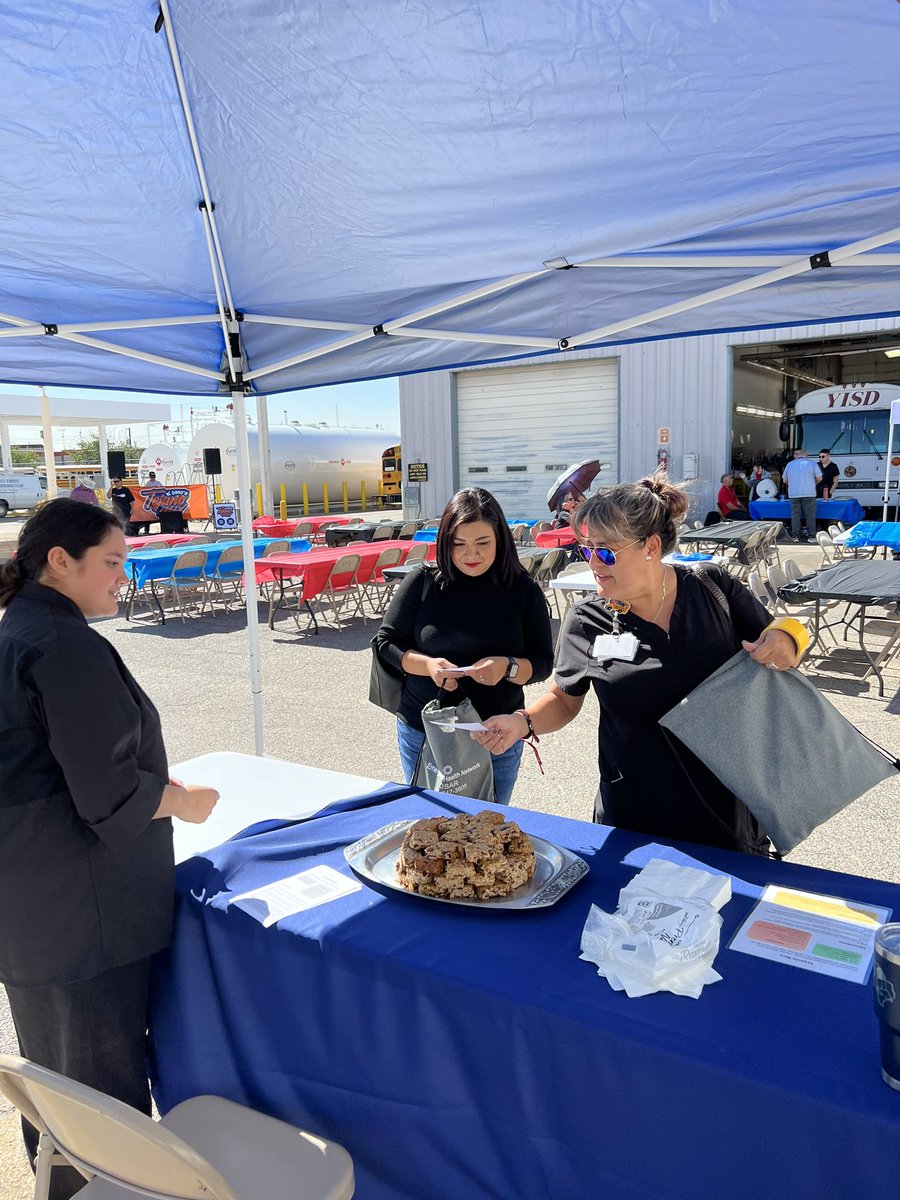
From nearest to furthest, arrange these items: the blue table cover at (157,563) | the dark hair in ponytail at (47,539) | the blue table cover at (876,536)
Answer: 1. the dark hair in ponytail at (47,539)
2. the blue table cover at (157,563)
3. the blue table cover at (876,536)

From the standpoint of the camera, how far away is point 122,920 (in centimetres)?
156

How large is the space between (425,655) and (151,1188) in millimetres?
1649

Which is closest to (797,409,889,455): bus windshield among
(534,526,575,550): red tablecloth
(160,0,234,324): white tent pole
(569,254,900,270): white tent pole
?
(534,526,575,550): red tablecloth

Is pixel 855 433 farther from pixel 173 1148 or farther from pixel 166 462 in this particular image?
pixel 166 462

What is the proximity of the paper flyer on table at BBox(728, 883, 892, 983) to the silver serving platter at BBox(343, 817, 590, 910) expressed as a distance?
1.13ft

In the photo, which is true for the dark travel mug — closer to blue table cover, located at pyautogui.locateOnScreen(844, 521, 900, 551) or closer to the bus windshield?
blue table cover, located at pyautogui.locateOnScreen(844, 521, 900, 551)

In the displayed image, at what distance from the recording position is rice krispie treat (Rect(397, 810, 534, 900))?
5.16ft

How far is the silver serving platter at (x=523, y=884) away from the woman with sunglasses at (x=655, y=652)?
0.31 meters

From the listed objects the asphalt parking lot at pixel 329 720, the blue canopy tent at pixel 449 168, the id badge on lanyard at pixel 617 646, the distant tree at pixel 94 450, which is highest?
the distant tree at pixel 94 450

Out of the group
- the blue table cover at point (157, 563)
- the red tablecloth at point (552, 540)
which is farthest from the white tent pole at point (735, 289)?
the red tablecloth at point (552, 540)

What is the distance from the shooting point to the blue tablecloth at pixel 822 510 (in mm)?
16047

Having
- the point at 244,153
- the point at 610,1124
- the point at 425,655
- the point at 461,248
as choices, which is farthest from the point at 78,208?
the point at 610,1124

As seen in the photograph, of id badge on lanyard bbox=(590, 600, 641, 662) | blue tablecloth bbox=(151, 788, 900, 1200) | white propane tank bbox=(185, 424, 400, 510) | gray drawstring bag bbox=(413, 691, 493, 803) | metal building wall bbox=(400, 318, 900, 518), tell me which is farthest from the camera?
white propane tank bbox=(185, 424, 400, 510)

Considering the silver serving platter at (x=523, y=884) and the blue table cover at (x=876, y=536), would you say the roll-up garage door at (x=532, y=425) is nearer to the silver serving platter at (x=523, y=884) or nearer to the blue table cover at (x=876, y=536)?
the blue table cover at (x=876, y=536)
